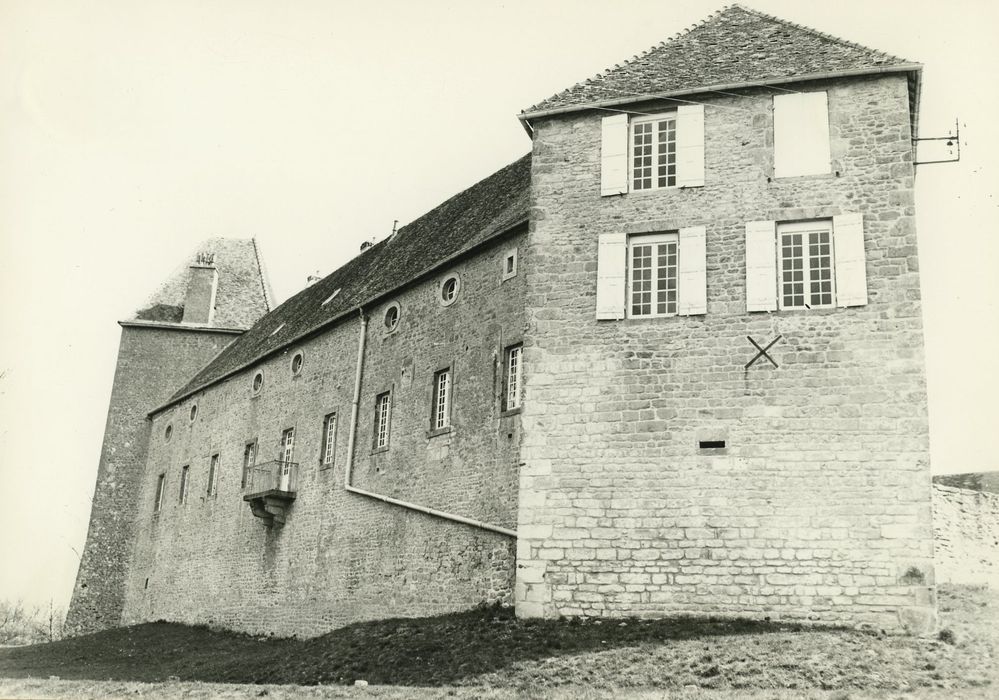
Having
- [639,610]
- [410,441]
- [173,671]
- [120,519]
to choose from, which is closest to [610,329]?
[639,610]

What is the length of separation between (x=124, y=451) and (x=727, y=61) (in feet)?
86.9

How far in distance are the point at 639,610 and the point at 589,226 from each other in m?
5.79

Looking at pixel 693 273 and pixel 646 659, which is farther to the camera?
pixel 693 273

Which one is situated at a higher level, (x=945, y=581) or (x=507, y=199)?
(x=507, y=199)

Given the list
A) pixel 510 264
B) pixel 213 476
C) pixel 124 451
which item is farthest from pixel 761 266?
pixel 124 451

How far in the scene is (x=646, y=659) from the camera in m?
12.9

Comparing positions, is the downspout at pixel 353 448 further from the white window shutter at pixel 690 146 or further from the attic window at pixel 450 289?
the white window shutter at pixel 690 146

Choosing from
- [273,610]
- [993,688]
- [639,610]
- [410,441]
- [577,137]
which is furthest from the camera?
[273,610]

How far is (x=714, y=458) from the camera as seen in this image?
14727mm

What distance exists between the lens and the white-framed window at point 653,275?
15.8 meters

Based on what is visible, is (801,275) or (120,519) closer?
(801,275)

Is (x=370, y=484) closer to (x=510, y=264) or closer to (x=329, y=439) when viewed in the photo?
(x=329, y=439)

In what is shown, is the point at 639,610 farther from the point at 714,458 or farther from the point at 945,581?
the point at 945,581

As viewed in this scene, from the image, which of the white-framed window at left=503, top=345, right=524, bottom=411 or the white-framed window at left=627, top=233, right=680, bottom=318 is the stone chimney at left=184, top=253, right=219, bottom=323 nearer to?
the white-framed window at left=503, top=345, right=524, bottom=411
